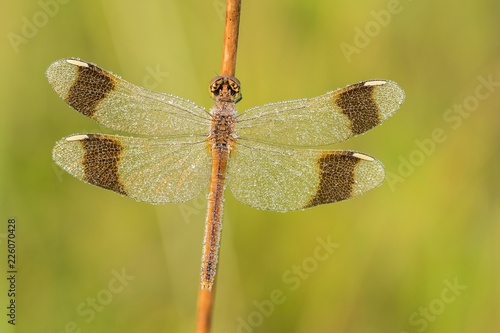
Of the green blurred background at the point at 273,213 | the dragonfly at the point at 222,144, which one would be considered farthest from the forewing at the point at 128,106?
the green blurred background at the point at 273,213

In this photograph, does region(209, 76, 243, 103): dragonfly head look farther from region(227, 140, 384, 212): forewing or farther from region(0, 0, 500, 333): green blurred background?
region(0, 0, 500, 333): green blurred background

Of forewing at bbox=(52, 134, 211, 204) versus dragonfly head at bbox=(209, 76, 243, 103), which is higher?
dragonfly head at bbox=(209, 76, 243, 103)

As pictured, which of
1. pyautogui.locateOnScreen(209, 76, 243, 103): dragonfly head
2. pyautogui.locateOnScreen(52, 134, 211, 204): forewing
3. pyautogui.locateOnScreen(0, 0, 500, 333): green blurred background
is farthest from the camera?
pyautogui.locateOnScreen(0, 0, 500, 333): green blurred background

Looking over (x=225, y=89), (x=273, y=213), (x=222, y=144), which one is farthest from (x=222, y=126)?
(x=273, y=213)

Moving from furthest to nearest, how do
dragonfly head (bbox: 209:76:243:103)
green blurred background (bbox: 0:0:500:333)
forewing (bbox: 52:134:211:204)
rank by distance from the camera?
1. green blurred background (bbox: 0:0:500:333)
2. forewing (bbox: 52:134:211:204)
3. dragonfly head (bbox: 209:76:243:103)

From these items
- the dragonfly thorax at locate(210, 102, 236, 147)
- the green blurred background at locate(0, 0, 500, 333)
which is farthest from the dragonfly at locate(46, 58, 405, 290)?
the green blurred background at locate(0, 0, 500, 333)

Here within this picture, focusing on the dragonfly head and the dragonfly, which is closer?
the dragonfly head

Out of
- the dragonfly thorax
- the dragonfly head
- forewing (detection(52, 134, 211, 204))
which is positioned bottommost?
forewing (detection(52, 134, 211, 204))
